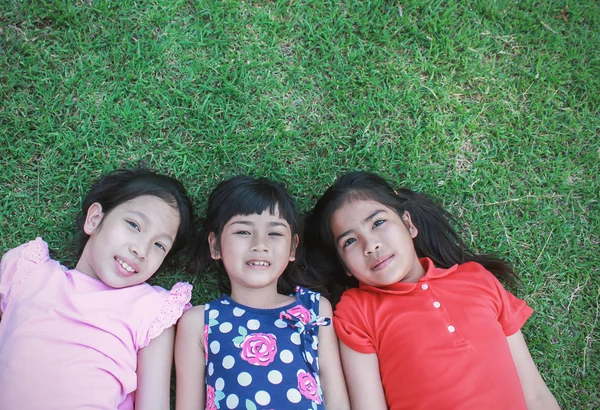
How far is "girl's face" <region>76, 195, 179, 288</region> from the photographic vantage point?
2.59 m

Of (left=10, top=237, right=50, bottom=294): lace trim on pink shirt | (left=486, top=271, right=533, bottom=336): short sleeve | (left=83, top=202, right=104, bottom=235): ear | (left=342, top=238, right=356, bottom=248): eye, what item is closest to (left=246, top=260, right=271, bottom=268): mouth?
(left=342, top=238, right=356, bottom=248): eye

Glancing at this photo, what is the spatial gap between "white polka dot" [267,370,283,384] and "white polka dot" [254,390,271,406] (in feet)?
0.23

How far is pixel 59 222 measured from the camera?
298 centimetres

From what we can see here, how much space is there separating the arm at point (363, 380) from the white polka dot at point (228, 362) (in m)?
0.61

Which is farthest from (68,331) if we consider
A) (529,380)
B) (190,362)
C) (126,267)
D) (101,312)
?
(529,380)

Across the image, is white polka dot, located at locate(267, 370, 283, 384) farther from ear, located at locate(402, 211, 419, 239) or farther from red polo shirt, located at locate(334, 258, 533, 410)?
ear, located at locate(402, 211, 419, 239)

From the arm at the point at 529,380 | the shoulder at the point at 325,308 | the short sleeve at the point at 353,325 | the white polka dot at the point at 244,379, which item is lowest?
the arm at the point at 529,380

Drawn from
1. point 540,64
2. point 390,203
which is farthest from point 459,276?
point 540,64

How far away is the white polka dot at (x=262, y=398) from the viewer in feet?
7.95

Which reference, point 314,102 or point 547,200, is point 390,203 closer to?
point 314,102

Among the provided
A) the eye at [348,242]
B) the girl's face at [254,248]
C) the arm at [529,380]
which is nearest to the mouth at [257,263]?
the girl's face at [254,248]

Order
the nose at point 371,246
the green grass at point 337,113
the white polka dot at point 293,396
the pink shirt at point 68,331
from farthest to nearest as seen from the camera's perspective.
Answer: the green grass at point 337,113, the nose at point 371,246, the white polka dot at point 293,396, the pink shirt at point 68,331

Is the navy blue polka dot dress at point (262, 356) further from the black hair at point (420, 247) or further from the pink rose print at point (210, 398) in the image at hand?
the black hair at point (420, 247)

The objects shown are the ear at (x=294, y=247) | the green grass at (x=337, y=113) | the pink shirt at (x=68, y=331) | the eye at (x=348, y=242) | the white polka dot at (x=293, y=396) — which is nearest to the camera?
the pink shirt at (x=68, y=331)
